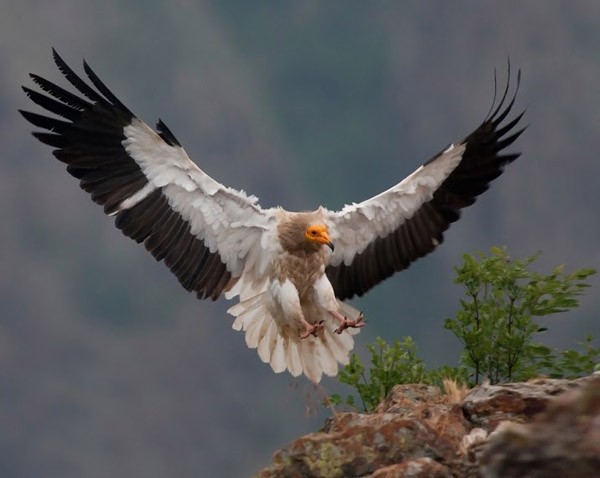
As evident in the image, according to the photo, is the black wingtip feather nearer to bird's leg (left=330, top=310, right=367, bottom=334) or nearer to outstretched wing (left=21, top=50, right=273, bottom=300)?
outstretched wing (left=21, top=50, right=273, bottom=300)

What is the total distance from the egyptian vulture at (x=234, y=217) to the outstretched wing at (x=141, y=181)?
0.4 inches

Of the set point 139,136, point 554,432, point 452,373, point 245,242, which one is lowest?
point 554,432

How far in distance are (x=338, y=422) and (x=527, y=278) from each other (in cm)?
483

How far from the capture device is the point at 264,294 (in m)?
11.2

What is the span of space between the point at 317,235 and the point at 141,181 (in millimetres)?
2026

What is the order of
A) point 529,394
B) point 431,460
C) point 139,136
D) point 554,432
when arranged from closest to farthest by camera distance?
1. point 554,432
2. point 431,460
3. point 529,394
4. point 139,136

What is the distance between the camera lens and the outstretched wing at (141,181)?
1104 cm

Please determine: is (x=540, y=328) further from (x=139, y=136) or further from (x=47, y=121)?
(x=47, y=121)

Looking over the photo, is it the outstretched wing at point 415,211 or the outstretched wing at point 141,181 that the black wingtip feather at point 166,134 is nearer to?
the outstretched wing at point 141,181

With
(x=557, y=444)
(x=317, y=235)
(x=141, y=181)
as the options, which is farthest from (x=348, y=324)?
(x=557, y=444)

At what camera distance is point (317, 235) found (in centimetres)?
1069

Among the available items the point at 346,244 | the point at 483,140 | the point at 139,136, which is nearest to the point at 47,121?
the point at 139,136

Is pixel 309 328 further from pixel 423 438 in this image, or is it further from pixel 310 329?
pixel 423 438

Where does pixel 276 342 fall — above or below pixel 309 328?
above
